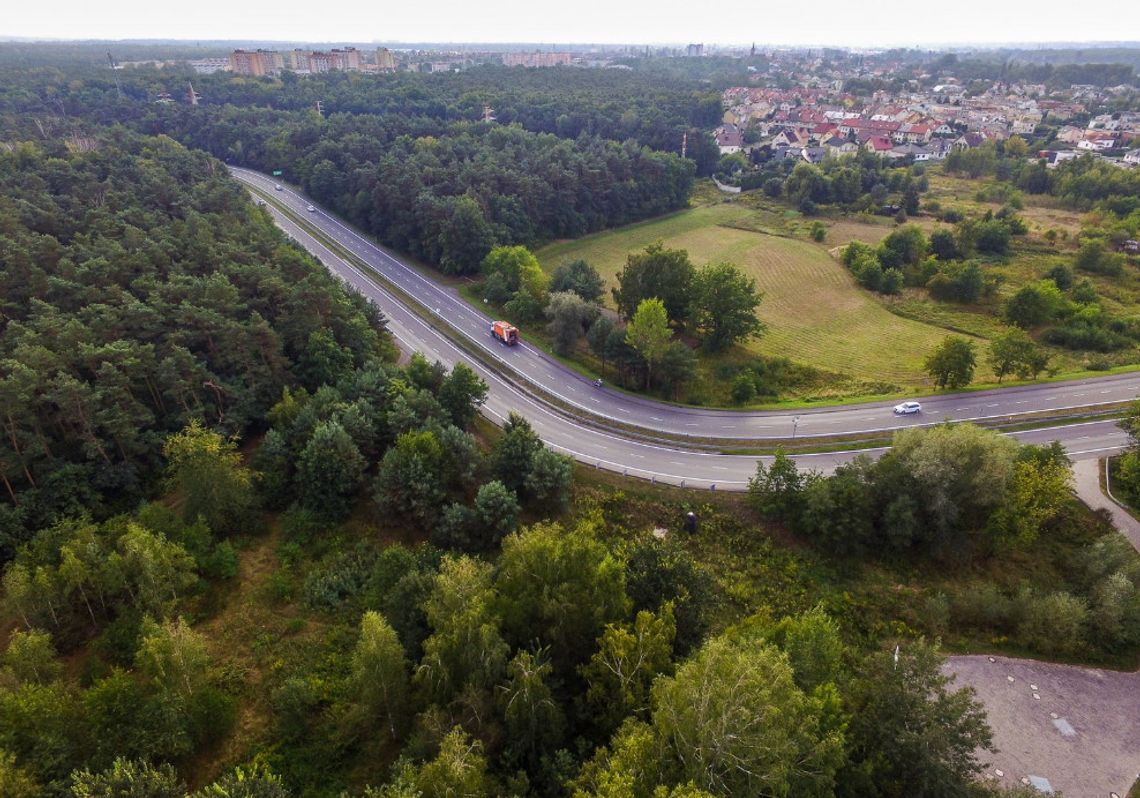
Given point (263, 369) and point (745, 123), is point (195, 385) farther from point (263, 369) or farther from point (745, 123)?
point (745, 123)

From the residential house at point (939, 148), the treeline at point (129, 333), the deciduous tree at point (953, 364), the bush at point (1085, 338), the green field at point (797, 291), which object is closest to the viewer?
the treeline at point (129, 333)

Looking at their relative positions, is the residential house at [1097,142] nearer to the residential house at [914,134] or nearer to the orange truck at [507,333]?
the residential house at [914,134]

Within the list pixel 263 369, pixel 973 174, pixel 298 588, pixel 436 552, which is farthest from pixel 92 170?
pixel 973 174

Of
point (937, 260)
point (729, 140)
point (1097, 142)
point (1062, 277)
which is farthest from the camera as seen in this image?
point (729, 140)

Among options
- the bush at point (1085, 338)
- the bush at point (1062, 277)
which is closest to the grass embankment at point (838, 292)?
the bush at point (1085, 338)

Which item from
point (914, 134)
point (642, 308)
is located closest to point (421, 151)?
point (642, 308)

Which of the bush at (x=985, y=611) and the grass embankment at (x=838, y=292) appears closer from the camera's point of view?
the bush at (x=985, y=611)

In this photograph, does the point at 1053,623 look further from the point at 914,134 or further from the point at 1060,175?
the point at 914,134
